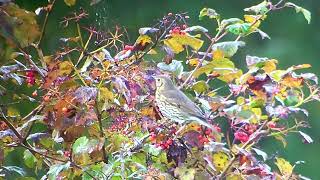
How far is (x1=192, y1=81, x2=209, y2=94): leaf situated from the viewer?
3.91ft

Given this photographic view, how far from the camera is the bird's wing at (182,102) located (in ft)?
3.69

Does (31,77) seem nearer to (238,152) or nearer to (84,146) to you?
(84,146)

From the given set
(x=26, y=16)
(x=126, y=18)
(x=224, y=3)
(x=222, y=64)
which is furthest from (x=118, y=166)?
(x=224, y=3)

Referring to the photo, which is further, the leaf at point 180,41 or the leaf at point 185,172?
the leaf at point 180,41

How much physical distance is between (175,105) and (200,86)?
7cm

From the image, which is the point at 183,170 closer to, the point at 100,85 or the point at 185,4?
the point at 100,85

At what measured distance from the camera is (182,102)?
3.85ft

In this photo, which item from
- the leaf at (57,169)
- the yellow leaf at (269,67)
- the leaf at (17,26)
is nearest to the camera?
the leaf at (17,26)

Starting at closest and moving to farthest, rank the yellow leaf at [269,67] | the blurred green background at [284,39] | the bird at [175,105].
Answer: the bird at [175,105] → the yellow leaf at [269,67] → the blurred green background at [284,39]

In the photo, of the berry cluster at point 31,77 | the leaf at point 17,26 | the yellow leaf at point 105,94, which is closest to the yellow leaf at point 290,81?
the yellow leaf at point 105,94

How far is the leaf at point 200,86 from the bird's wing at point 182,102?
0.03 metres

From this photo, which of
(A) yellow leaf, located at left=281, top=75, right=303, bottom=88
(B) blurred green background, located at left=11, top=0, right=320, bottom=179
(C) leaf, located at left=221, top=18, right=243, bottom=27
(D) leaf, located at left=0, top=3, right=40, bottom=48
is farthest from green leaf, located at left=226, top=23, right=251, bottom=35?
(B) blurred green background, located at left=11, top=0, right=320, bottom=179

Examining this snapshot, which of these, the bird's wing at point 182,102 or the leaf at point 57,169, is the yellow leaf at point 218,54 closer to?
the bird's wing at point 182,102

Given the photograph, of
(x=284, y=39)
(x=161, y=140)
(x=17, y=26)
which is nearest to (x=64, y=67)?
(x=161, y=140)
